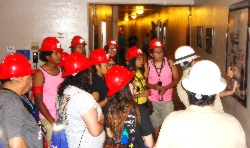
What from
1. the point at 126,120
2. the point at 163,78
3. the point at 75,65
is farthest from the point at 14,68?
the point at 163,78

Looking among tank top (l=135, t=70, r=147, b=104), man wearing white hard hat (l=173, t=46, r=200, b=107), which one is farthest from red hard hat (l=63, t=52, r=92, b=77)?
tank top (l=135, t=70, r=147, b=104)

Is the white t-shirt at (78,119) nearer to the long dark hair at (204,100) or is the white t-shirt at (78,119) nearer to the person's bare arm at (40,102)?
the person's bare arm at (40,102)

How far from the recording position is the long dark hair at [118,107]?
298 centimetres

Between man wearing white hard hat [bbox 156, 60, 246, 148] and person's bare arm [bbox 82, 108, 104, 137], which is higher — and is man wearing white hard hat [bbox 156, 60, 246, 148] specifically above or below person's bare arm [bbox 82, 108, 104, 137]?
above

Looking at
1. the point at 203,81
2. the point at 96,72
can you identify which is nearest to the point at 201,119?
the point at 203,81

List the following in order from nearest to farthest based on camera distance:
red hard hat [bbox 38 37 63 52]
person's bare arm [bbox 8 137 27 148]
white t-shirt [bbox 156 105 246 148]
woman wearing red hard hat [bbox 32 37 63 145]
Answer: white t-shirt [bbox 156 105 246 148], person's bare arm [bbox 8 137 27 148], woman wearing red hard hat [bbox 32 37 63 145], red hard hat [bbox 38 37 63 52]

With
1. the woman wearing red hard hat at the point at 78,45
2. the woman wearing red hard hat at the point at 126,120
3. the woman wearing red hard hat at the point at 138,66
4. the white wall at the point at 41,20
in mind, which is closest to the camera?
the woman wearing red hard hat at the point at 126,120

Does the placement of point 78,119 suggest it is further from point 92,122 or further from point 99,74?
point 99,74

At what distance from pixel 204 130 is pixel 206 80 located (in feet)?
1.17

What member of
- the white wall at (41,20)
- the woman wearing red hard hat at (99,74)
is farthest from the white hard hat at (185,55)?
the white wall at (41,20)

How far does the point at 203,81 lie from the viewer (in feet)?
7.27

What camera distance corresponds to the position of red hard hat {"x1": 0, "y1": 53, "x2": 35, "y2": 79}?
118 inches

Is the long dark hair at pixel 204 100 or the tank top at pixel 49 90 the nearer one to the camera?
the long dark hair at pixel 204 100

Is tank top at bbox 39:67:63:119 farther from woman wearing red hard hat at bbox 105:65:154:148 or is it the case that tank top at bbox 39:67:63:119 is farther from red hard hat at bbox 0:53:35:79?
woman wearing red hard hat at bbox 105:65:154:148
